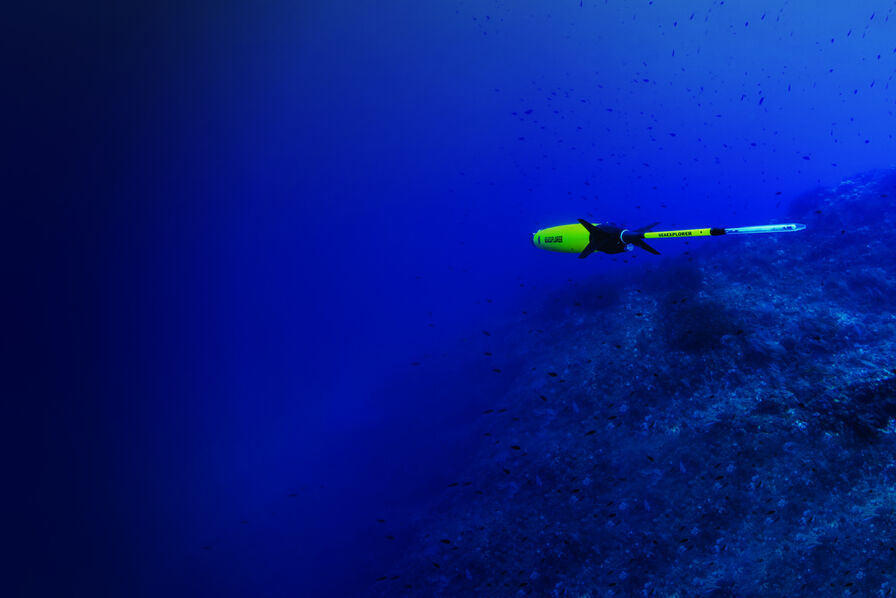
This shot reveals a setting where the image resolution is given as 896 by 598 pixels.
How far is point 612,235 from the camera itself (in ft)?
27.1

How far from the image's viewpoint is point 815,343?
43.8ft

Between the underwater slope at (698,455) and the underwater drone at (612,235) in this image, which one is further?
the underwater slope at (698,455)

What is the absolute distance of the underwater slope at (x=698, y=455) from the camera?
29.8 ft

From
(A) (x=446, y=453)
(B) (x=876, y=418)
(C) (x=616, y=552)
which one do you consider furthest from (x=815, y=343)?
(A) (x=446, y=453)

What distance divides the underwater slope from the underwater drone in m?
6.12

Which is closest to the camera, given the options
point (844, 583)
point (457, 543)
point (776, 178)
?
point (844, 583)

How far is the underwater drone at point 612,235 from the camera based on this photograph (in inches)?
262

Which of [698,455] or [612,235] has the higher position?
[612,235]

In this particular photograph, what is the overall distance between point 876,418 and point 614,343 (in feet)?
26.2

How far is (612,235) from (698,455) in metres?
7.34

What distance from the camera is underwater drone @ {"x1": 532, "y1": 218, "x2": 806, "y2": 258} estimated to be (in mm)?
6652

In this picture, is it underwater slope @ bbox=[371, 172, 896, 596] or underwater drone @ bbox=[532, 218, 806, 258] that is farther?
underwater slope @ bbox=[371, 172, 896, 596]

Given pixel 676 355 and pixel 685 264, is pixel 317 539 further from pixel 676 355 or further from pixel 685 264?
pixel 685 264

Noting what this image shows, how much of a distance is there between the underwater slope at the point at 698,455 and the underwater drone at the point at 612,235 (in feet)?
20.1
